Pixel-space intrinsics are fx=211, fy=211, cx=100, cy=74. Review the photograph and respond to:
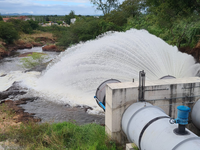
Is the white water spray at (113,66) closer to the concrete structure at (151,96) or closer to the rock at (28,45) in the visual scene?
the concrete structure at (151,96)

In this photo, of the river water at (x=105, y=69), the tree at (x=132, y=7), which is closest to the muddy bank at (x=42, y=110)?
the river water at (x=105, y=69)

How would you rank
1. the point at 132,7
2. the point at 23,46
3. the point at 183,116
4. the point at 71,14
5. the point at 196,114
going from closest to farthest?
1. the point at 183,116
2. the point at 196,114
3. the point at 132,7
4. the point at 23,46
5. the point at 71,14

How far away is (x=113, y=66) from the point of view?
14984 mm

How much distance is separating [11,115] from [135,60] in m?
8.69

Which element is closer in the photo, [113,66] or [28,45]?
[113,66]

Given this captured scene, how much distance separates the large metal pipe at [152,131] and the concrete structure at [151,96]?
265mm

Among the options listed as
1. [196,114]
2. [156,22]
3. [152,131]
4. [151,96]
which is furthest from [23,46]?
[152,131]

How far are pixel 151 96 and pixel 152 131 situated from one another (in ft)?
5.81

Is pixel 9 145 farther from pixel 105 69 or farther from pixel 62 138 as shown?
pixel 105 69

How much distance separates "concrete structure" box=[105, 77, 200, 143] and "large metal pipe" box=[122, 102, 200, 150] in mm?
265

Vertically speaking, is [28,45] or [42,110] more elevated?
[28,45]

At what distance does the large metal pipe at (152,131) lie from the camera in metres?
4.20

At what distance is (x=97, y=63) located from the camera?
51.2ft

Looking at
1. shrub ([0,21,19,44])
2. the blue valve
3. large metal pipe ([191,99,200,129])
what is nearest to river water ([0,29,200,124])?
large metal pipe ([191,99,200,129])
